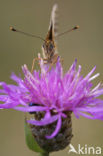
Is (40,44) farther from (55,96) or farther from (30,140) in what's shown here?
(30,140)

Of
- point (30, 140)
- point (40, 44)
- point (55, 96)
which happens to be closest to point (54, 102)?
point (55, 96)

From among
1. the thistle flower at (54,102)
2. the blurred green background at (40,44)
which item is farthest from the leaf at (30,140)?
the blurred green background at (40,44)

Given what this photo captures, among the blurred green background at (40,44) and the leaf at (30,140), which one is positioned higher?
the blurred green background at (40,44)

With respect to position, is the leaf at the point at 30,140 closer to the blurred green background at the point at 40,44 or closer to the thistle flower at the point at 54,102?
the thistle flower at the point at 54,102

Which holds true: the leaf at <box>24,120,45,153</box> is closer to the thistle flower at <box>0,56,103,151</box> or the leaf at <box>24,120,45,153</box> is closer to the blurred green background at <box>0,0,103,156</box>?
the thistle flower at <box>0,56,103,151</box>

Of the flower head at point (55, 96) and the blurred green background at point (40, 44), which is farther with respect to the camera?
the blurred green background at point (40, 44)

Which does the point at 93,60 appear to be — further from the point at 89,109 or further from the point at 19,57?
the point at 89,109

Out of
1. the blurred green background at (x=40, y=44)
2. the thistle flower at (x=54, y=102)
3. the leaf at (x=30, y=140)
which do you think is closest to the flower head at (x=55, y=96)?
the thistle flower at (x=54, y=102)
